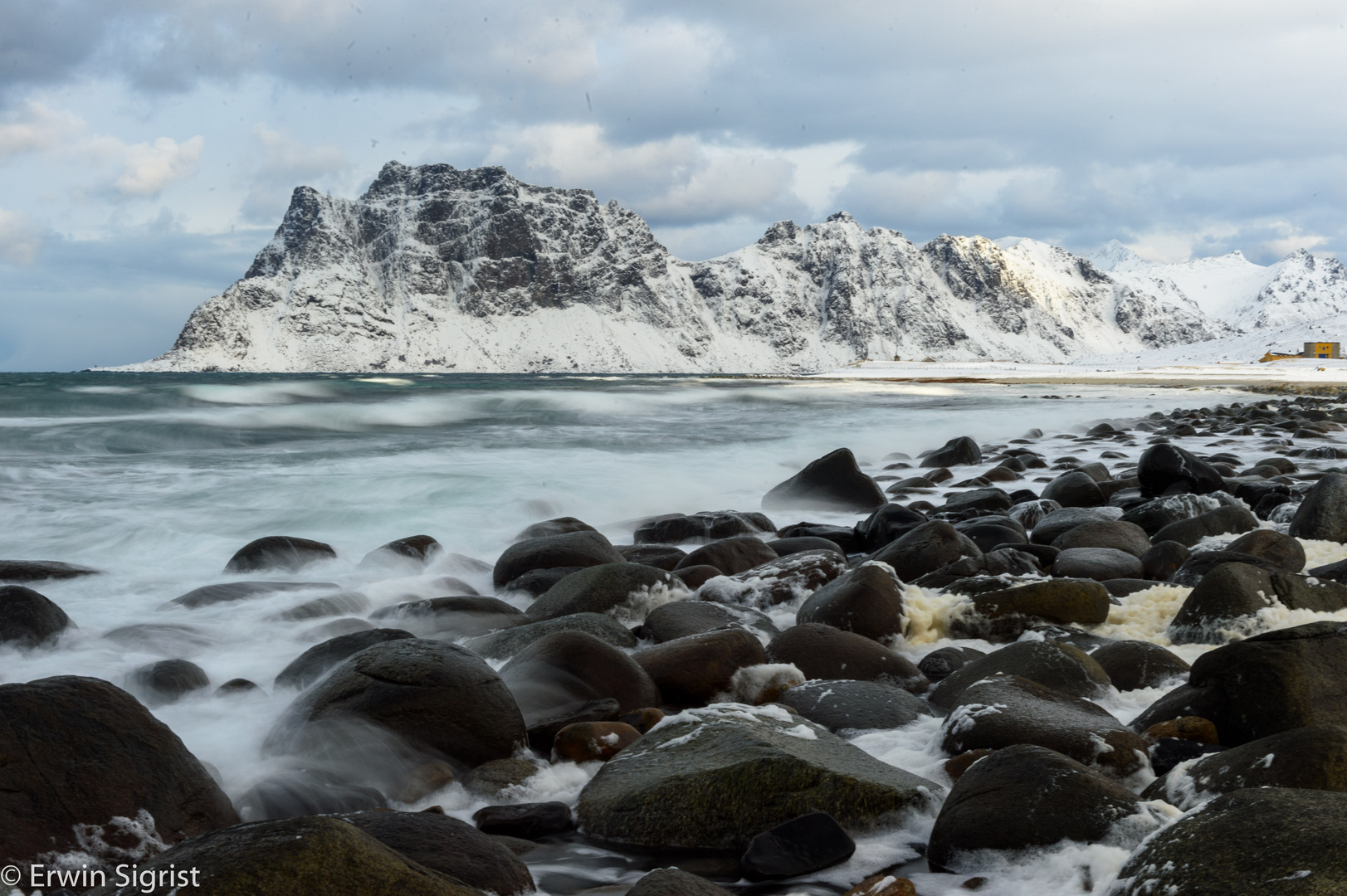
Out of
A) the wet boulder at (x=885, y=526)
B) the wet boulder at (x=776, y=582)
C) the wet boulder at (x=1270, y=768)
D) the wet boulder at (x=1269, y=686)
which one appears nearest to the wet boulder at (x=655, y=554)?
the wet boulder at (x=776, y=582)

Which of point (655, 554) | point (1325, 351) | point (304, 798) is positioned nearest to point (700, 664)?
point (304, 798)

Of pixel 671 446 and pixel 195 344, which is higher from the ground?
pixel 195 344

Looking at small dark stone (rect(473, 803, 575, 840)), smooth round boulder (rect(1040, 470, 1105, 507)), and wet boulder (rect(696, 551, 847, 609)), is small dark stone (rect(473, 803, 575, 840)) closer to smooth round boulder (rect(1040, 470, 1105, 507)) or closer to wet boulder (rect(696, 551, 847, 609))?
wet boulder (rect(696, 551, 847, 609))

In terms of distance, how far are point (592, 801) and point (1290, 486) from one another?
8.20 m

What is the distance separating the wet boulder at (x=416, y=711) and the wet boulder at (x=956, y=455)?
1084 cm

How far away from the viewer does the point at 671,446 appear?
1758 centimetres

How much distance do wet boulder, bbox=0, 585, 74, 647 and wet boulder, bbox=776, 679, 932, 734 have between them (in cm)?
421

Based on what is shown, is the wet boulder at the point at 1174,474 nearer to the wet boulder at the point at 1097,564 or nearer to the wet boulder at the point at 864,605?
the wet boulder at the point at 1097,564

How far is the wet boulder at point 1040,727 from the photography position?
290 centimetres

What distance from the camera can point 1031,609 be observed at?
4.85 m

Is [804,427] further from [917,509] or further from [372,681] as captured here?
[372,681]

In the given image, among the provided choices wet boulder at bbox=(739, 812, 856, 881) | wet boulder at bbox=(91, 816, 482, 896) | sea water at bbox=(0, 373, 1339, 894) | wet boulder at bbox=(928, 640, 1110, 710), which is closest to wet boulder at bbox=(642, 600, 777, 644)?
sea water at bbox=(0, 373, 1339, 894)

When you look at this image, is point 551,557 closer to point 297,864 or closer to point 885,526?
point 885,526

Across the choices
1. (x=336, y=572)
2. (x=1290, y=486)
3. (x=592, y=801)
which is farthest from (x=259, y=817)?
(x=1290, y=486)
